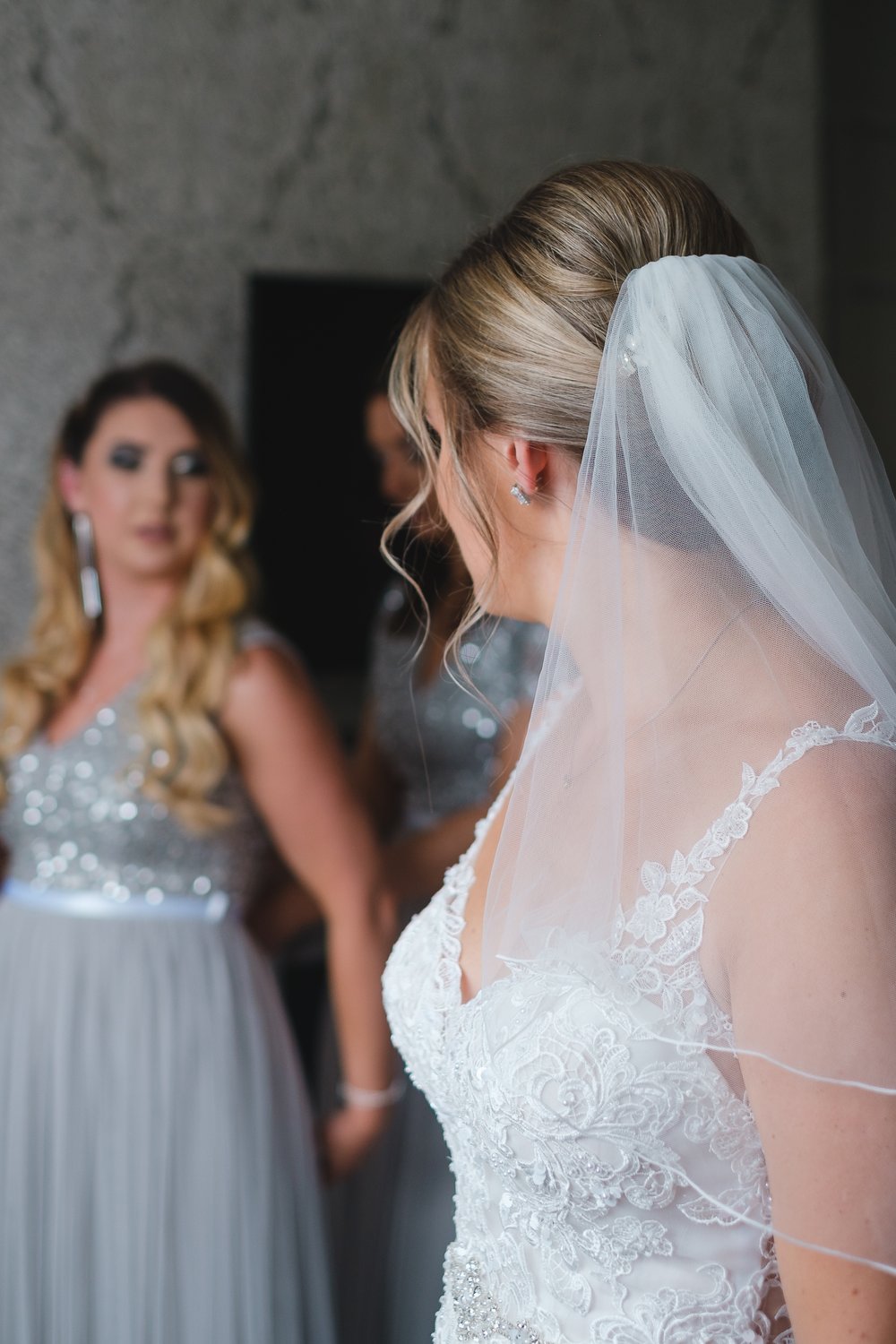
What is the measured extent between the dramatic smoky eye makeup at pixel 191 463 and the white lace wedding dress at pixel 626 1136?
3.94 ft

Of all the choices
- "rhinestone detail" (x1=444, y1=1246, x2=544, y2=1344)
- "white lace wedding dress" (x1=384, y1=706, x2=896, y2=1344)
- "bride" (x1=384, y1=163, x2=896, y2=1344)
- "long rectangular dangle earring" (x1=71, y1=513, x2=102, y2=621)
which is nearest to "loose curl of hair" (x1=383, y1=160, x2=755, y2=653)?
"bride" (x1=384, y1=163, x2=896, y2=1344)

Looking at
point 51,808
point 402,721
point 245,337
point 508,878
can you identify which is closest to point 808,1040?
point 508,878

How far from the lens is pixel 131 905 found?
6.42 feet

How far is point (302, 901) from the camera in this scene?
2.23 m

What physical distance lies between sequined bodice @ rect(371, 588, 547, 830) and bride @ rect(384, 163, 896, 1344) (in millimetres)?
1178

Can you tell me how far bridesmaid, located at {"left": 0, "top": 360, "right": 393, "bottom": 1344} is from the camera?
182 centimetres

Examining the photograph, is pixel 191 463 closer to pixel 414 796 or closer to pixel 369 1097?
pixel 414 796

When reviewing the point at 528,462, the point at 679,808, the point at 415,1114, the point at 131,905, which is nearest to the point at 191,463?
the point at 131,905

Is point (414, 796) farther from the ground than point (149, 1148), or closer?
farther from the ground

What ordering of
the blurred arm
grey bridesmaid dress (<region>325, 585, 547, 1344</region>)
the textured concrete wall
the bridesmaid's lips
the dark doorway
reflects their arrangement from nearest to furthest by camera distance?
the blurred arm, the bridesmaid's lips, grey bridesmaid dress (<region>325, 585, 547, 1344</region>), the textured concrete wall, the dark doorway

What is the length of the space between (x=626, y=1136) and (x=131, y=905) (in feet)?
3.84

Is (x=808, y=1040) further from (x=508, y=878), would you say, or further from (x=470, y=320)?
(x=470, y=320)

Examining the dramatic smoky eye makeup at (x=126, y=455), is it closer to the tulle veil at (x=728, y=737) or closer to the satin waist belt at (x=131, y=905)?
the satin waist belt at (x=131, y=905)

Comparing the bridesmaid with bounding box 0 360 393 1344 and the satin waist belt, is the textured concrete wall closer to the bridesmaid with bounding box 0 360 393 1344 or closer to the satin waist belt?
the bridesmaid with bounding box 0 360 393 1344
